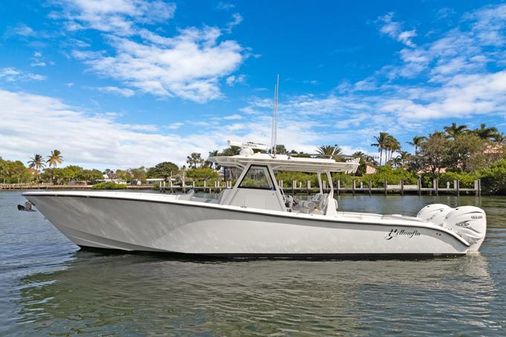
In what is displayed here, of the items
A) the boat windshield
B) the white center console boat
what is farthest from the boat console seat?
→ the boat windshield

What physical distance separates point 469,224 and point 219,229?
223 inches

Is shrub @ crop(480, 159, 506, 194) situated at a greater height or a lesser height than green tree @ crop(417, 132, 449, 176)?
lesser

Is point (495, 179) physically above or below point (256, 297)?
above

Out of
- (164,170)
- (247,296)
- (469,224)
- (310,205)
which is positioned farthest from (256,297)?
(164,170)

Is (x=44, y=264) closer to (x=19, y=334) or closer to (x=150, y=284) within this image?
(x=150, y=284)

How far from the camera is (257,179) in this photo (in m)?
8.99

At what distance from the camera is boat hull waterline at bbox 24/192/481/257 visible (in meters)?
8.13

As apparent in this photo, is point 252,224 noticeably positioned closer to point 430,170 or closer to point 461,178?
point 461,178

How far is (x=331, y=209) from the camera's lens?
29.4ft

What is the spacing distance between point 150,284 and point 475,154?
197 feet

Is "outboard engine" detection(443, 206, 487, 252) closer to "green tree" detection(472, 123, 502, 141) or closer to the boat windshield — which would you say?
the boat windshield

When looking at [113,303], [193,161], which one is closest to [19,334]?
[113,303]

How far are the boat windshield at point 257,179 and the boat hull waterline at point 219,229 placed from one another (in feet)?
2.97

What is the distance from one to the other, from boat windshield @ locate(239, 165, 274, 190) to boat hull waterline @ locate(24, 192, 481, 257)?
2.97 feet
